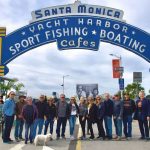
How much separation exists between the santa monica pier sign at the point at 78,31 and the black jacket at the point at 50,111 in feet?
9.59

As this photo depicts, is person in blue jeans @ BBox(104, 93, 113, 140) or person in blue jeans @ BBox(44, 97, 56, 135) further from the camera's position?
person in blue jeans @ BBox(104, 93, 113, 140)

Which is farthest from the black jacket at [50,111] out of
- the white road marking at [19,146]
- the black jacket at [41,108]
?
the white road marking at [19,146]

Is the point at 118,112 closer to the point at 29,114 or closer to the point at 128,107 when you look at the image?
the point at 128,107

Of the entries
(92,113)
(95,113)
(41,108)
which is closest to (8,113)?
(41,108)

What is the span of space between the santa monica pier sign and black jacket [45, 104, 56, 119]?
115 inches

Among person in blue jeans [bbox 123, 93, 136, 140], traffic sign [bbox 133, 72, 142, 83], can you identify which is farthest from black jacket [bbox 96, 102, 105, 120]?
traffic sign [bbox 133, 72, 142, 83]

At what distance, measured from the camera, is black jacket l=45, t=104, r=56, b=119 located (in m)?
16.4

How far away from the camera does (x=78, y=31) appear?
18094mm

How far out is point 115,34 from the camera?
18.1 metres

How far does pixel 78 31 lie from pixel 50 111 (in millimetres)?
3712

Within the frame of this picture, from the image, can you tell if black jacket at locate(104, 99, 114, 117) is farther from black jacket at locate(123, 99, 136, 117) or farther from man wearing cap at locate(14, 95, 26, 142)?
man wearing cap at locate(14, 95, 26, 142)

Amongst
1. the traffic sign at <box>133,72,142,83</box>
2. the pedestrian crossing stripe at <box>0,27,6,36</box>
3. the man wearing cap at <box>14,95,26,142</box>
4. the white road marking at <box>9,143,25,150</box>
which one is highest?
the pedestrian crossing stripe at <box>0,27,6,36</box>

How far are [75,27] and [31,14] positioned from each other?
6.23ft

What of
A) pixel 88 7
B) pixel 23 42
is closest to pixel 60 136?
pixel 23 42
